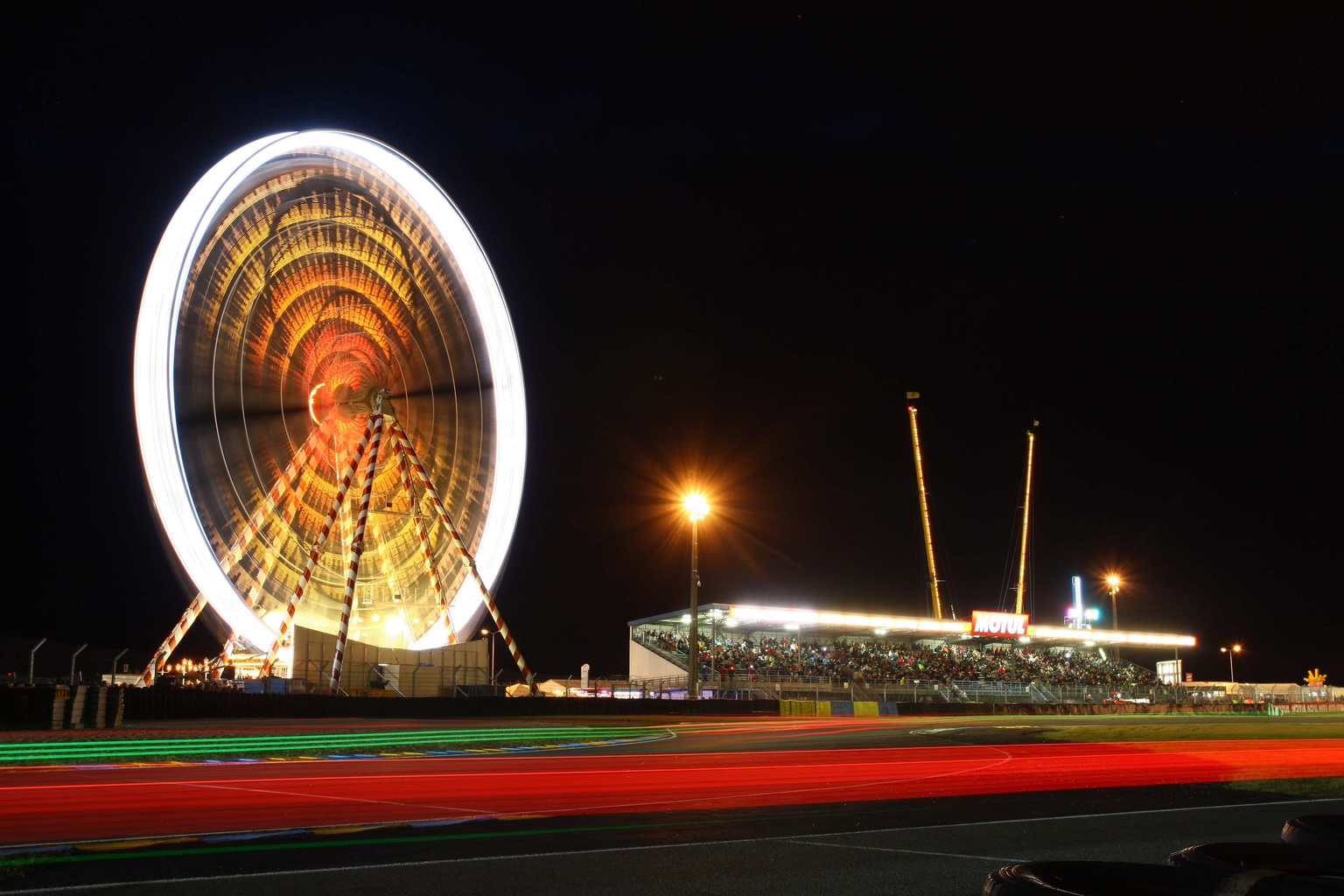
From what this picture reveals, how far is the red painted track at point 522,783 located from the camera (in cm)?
880

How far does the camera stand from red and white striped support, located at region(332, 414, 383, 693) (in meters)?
33.1

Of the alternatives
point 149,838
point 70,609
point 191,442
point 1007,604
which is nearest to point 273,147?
point 191,442

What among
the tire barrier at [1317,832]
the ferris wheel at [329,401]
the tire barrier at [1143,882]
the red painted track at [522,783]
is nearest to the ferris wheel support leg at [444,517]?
the ferris wheel at [329,401]

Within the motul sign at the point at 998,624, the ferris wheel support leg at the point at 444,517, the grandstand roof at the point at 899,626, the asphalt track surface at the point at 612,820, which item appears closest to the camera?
the asphalt track surface at the point at 612,820

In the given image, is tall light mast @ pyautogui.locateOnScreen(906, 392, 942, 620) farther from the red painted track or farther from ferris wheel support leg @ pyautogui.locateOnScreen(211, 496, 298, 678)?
the red painted track

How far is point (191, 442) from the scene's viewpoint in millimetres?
29906

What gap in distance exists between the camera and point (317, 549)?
34469mm

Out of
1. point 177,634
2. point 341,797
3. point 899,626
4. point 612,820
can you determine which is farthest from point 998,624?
point 612,820

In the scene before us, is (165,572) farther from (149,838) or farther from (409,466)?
(149,838)

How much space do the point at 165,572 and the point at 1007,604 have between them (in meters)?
82.9

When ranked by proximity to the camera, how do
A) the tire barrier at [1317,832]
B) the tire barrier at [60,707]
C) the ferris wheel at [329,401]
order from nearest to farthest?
the tire barrier at [1317,832]
the tire barrier at [60,707]
the ferris wheel at [329,401]

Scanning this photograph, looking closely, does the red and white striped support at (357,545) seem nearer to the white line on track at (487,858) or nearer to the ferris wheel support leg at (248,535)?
the ferris wheel support leg at (248,535)

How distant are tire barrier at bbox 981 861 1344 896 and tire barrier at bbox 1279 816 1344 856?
2449 millimetres

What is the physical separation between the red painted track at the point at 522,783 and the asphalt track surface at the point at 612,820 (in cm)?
6
